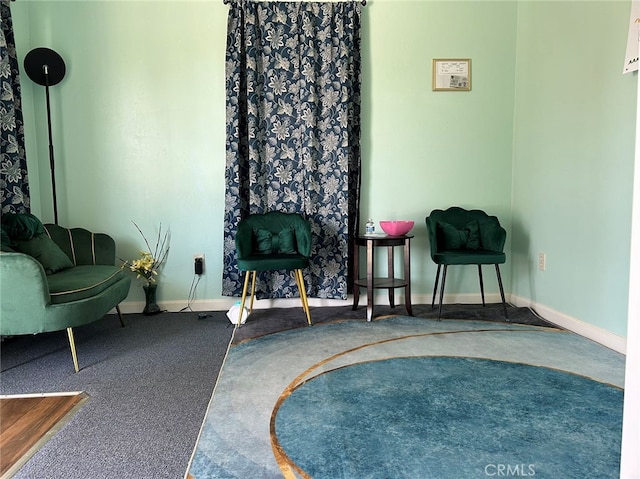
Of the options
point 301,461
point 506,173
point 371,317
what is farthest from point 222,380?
point 506,173

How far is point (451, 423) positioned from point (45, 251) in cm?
247

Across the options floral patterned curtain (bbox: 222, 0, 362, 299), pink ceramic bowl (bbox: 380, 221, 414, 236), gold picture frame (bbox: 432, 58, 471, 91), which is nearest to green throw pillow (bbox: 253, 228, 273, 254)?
floral patterned curtain (bbox: 222, 0, 362, 299)

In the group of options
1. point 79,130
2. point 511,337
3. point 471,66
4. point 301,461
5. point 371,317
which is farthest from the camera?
point 471,66

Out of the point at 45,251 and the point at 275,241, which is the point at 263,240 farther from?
the point at 45,251

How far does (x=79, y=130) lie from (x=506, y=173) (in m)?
3.45

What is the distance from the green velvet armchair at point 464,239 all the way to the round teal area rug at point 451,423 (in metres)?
0.94

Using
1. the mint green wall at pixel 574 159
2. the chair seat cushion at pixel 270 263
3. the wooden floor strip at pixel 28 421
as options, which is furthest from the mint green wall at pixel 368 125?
the wooden floor strip at pixel 28 421

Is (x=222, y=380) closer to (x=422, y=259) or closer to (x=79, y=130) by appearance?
(x=422, y=259)

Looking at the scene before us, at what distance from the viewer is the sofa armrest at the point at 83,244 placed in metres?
2.92

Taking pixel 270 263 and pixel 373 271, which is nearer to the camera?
pixel 270 263

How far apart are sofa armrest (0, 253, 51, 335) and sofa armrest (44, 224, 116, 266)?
981mm

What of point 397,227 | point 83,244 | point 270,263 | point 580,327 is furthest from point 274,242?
point 580,327

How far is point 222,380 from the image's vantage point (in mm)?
2029

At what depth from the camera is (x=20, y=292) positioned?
1.98 metres
